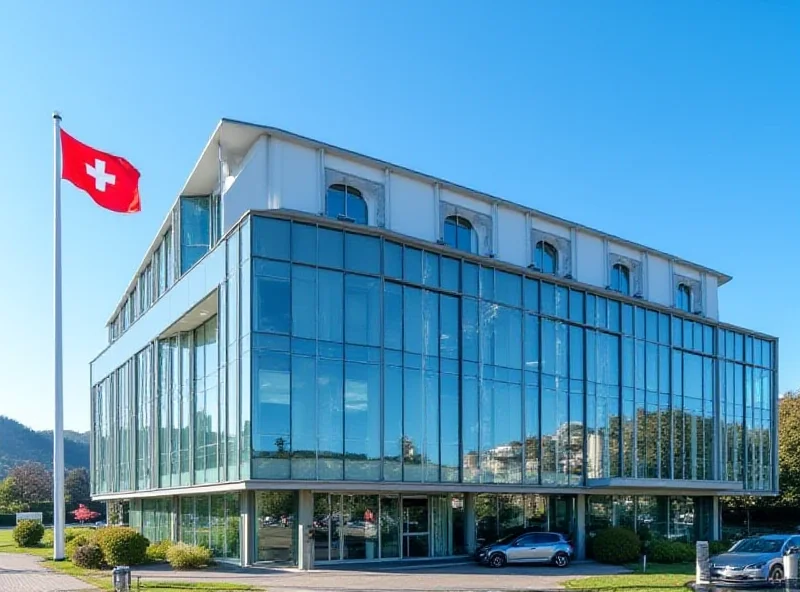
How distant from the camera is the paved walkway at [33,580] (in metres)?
22.5

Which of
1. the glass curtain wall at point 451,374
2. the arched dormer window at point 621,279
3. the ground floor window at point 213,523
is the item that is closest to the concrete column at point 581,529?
the glass curtain wall at point 451,374

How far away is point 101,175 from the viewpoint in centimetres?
3033

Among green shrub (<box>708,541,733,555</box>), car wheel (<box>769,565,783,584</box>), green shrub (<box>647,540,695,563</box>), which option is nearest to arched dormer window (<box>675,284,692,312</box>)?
green shrub (<box>708,541,733,555</box>)

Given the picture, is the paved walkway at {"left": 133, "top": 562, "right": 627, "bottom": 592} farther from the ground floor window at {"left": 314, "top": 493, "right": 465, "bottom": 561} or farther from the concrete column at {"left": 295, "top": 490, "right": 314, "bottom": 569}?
the ground floor window at {"left": 314, "top": 493, "right": 465, "bottom": 561}

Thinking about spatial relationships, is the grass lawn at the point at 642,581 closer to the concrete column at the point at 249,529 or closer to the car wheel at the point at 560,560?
the car wheel at the point at 560,560

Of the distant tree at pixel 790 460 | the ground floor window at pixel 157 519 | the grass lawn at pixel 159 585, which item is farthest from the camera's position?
the distant tree at pixel 790 460

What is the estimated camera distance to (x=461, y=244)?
3347 centimetres

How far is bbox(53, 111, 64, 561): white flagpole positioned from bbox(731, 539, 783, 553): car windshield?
22958 mm

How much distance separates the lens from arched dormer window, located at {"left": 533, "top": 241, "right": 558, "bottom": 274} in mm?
36062

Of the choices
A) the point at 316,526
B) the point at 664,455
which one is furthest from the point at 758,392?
the point at 316,526

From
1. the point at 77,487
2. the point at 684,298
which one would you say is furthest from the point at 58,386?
the point at 77,487

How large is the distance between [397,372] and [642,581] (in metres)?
10.5

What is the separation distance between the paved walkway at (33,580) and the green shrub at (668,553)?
69.6 feet

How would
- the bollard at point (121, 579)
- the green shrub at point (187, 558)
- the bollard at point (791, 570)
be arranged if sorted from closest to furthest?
1. the bollard at point (121, 579)
2. the bollard at point (791, 570)
3. the green shrub at point (187, 558)
